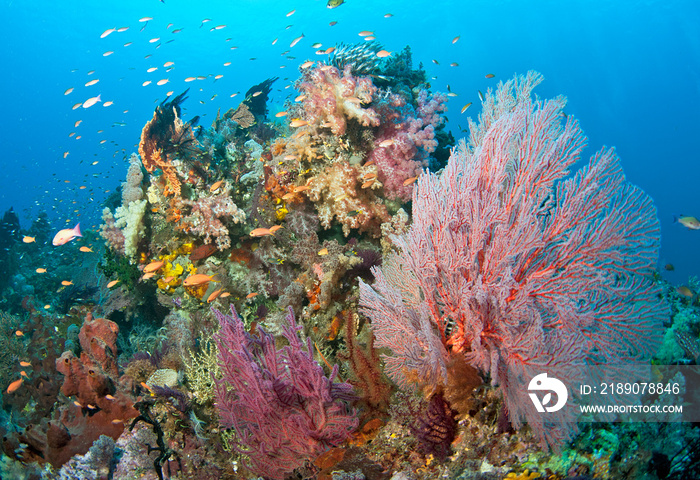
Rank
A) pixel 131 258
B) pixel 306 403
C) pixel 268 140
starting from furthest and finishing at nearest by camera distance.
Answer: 1. pixel 268 140
2. pixel 131 258
3. pixel 306 403

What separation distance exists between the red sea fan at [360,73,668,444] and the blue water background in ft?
229

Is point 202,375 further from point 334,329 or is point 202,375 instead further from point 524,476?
point 524,476

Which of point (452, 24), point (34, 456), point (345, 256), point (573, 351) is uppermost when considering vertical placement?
point (452, 24)

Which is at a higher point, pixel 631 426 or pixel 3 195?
pixel 3 195

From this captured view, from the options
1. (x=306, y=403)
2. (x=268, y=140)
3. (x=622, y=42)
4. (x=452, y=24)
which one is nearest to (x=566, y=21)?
(x=622, y=42)

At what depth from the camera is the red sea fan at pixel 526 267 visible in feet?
9.30

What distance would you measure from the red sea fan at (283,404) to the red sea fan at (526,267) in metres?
0.77

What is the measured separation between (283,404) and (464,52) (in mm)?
109490

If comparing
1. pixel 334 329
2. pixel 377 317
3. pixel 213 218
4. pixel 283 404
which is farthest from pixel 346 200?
pixel 283 404

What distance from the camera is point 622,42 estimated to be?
80.1 m

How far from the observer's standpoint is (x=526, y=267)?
3.18 m

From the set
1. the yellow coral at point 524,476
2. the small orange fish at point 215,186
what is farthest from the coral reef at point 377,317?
the small orange fish at point 215,186

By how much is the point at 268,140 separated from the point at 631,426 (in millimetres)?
8413

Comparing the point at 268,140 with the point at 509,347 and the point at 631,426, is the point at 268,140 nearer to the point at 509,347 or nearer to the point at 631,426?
the point at 509,347
